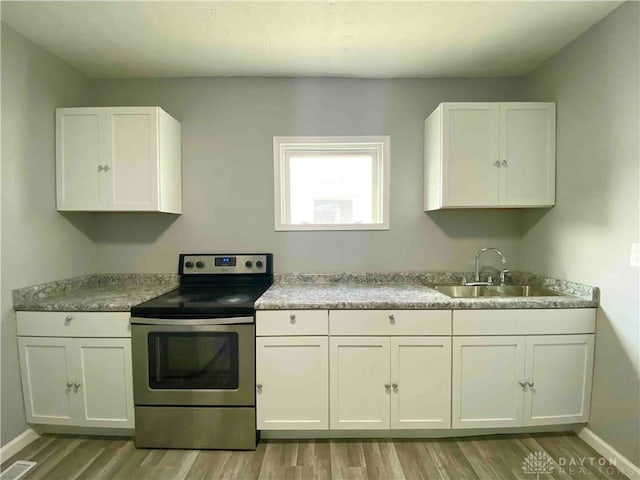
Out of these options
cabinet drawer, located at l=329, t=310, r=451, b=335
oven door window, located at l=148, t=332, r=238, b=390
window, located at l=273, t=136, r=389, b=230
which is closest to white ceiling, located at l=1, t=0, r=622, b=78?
window, located at l=273, t=136, r=389, b=230

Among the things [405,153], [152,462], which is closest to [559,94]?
[405,153]

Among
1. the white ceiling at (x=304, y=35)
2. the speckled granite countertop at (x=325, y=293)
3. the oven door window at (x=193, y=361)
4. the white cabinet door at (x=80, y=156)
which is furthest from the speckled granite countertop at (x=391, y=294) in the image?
the white ceiling at (x=304, y=35)

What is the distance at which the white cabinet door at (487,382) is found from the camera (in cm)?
180

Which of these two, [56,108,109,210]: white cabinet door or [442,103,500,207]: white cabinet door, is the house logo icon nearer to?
[442,103,500,207]: white cabinet door

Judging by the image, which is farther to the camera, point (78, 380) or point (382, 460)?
point (78, 380)

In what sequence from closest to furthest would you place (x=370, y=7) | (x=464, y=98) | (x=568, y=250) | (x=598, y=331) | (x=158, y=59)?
1. (x=370, y=7)
2. (x=598, y=331)
3. (x=568, y=250)
4. (x=158, y=59)
5. (x=464, y=98)

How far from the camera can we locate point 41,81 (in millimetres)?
1979

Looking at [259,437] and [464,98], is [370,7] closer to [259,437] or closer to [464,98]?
[464,98]

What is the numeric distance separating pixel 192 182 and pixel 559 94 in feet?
9.04

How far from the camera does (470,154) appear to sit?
2.08 meters

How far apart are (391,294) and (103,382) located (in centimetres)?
188

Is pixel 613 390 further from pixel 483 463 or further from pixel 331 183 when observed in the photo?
pixel 331 183

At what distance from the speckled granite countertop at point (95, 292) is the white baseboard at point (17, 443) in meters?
0.78

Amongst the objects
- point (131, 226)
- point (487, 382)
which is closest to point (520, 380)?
point (487, 382)
